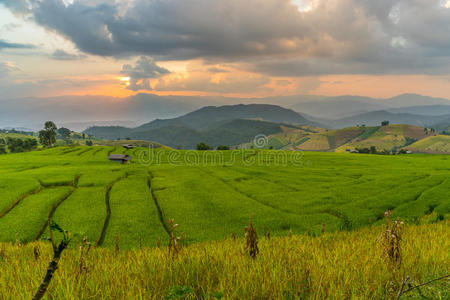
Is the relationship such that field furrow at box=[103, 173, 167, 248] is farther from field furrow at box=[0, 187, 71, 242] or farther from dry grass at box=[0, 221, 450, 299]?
dry grass at box=[0, 221, 450, 299]

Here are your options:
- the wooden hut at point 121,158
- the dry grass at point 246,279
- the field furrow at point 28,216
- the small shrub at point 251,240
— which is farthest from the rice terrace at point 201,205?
the wooden hut at point 121,158

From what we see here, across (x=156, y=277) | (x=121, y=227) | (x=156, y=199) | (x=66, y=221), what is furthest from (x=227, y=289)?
(x=156, y=199)

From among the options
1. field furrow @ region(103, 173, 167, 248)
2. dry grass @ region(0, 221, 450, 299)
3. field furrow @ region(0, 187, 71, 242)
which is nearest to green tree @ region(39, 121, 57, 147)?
field furrow @ region(0, 187, 71, 242)

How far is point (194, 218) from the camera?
2298cm

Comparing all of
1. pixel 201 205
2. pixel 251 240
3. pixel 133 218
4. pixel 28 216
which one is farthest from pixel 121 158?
pixel 251 240

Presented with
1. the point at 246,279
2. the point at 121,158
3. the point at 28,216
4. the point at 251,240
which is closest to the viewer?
the point at 246,279

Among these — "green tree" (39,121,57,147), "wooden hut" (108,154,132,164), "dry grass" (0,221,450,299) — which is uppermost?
"green tree" (39,121,57,147)

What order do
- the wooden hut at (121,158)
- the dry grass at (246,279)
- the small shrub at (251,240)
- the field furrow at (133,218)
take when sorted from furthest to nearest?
the wooden hut at (121,158) < the field furrow at (133,218) < the small shrub at (251,240) < the dry grass at (246,279)

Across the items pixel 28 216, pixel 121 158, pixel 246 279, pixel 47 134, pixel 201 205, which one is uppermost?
pixel 47 134

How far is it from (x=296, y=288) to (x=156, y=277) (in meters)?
2.65

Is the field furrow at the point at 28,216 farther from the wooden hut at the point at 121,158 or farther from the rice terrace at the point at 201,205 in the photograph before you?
the wooden hut at the point at 121,158

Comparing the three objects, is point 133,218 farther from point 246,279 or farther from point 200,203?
point 246,279

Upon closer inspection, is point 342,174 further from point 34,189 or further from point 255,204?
point 34,189

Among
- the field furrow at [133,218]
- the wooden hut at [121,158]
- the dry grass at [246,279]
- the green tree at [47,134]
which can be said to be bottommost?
the field furrow at [133,218]
